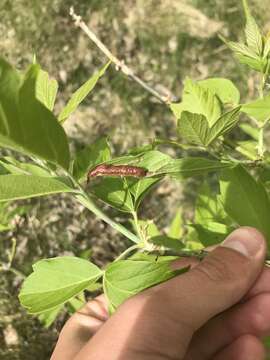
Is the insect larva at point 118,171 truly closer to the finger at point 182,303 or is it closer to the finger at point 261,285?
the finger at point 182,303

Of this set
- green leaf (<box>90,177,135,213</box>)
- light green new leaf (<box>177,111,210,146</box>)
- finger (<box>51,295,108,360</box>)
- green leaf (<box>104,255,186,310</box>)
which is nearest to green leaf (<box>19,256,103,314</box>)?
green leaf (<box>104,255,186,310</box>)

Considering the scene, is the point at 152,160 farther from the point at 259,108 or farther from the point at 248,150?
the point at 248,150

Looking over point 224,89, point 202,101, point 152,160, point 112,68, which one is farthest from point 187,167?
point 112,68

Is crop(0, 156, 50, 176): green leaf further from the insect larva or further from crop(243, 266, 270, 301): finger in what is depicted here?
crop(243, 266, 270, 301): finger

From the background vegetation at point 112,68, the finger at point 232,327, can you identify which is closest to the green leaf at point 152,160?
the finger at point 232,327

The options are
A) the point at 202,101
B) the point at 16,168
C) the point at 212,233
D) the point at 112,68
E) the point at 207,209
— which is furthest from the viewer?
the point at 112,68

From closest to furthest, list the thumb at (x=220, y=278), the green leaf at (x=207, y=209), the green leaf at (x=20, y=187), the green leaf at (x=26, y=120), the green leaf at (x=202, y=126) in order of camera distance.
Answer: the green leaf at (x=26, y=120) → the green leaf at (x=20, y=187) → the green leaf at (x=202, y=126) → the thumb at (x=220, y=278) → the green leaf at (x=207, y=209)
